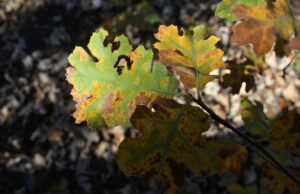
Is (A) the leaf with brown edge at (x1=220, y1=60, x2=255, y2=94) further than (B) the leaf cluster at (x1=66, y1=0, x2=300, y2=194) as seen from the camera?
Yes

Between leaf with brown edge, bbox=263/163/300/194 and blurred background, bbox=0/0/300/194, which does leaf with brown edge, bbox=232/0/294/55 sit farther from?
blurred background, bbox=0/0/300/194

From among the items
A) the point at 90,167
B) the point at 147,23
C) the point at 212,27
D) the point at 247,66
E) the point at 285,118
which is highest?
the point at 147,23

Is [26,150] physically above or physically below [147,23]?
below

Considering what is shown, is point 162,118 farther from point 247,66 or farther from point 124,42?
point 247,66

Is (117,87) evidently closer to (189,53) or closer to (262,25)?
(189,53)

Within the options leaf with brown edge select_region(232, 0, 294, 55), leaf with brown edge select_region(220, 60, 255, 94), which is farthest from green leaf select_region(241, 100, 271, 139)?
leaf with brown edge select_region(232, 0, 294, 55)

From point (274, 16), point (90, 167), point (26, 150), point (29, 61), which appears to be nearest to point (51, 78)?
point (29, 61)

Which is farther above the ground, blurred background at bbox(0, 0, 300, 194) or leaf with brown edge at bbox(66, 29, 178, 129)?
blurred background at bbox(0, 0, 300, 194)
